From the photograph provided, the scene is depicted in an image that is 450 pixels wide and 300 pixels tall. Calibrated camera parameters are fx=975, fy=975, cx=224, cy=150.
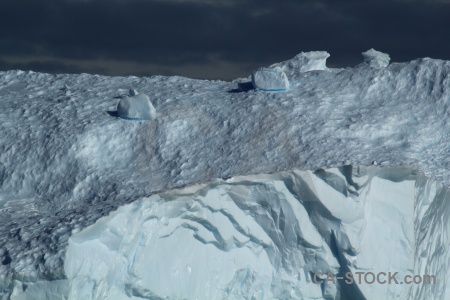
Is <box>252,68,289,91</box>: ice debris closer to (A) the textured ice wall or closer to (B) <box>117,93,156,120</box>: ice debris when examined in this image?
(B) <box>117,93,156,120</box>: ice debris

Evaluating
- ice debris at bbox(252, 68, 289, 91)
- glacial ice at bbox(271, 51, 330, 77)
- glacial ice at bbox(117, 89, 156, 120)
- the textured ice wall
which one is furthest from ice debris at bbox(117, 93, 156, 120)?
glacial ice at bbox(271, 51, 330, 77)

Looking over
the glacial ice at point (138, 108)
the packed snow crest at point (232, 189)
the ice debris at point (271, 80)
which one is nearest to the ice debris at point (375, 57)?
the packed snow crest at point (232, 189)

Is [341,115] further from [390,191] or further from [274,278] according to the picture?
[274,278]

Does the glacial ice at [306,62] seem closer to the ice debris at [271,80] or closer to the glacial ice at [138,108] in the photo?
the ice debris at [271,80]

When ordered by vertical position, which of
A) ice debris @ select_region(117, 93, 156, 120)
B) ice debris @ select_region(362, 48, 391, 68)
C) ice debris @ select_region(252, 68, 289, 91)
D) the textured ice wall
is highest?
ice debris @ select_region(362, 48, 391, 68)

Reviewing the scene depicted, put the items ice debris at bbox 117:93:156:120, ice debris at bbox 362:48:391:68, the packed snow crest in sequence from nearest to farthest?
the packed snow crest
ice debris at bbox 117:93:156:120
ice debris at bbox 362:48:391:68

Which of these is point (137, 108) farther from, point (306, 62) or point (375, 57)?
point (375, 57)

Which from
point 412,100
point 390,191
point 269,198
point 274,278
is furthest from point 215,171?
point 412,100

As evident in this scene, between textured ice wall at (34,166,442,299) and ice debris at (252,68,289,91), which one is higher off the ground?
ice debris at (252,68,289,91)
